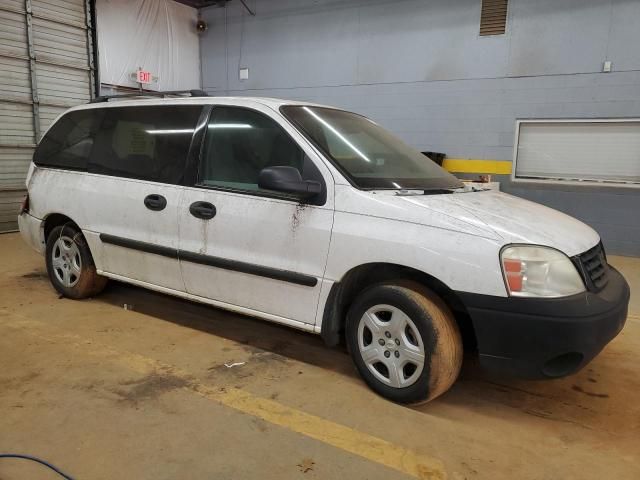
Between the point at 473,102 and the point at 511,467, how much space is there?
6.36 m

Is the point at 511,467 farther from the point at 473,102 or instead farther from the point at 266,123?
the point at 473,102

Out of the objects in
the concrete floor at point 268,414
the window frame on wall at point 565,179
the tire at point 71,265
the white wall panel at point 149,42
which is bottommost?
the concrete floor at point 268,414

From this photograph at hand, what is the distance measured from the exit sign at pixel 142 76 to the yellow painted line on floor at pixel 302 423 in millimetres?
7373

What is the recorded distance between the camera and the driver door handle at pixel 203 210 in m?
2.89

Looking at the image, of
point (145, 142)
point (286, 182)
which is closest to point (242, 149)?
point (286, 182)

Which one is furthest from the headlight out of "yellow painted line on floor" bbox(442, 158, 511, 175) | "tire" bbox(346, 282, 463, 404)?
"yellow painted line on floor" bbox(442, 158, 511, 175)

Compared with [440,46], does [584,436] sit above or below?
below

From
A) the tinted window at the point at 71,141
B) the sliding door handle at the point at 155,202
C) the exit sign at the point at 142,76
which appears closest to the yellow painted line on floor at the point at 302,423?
the sliding door handle at the point at 155,202

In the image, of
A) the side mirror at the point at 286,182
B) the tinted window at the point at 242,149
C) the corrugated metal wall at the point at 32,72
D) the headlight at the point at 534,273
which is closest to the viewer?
the headlight at the point at 534,273

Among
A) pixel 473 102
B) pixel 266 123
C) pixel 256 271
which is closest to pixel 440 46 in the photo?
pixel 473 102

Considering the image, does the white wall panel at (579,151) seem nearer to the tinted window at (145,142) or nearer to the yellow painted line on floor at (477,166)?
the yellow painted line on floor at (477,166)

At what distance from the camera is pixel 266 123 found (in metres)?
2.87

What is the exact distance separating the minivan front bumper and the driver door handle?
1.56 m

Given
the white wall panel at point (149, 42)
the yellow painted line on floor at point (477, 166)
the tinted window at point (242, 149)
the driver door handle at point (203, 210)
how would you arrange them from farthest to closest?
the white wall panel at point (149, 42) → the yellow painted line on floor at point (477, 166) → the driver door handle at point (203, 210) → the tinted window at point (242, 149)
